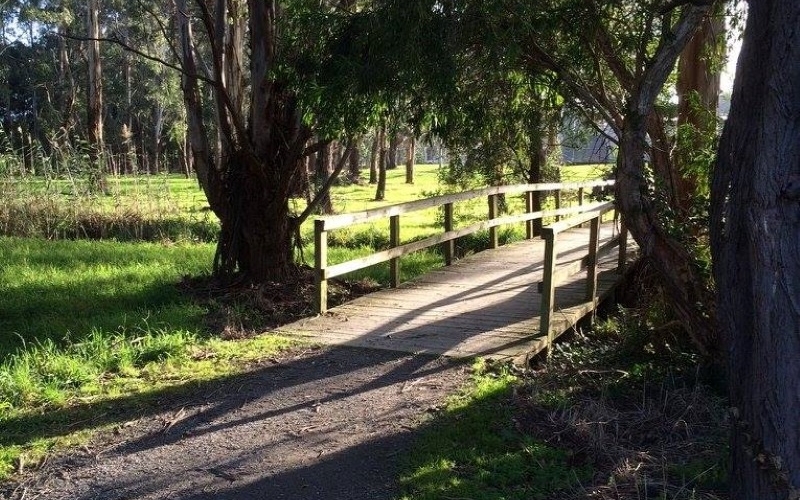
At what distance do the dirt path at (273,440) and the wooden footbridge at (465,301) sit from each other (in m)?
0.72

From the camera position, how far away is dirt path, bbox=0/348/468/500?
4.61m

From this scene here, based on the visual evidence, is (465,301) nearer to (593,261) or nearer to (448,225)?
(593,261)

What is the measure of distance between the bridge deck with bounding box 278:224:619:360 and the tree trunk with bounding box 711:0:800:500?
10.1ft

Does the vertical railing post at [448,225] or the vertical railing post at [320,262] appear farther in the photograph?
the vertical railing post at [448,225]

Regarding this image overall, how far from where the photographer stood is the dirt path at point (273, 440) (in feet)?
15.1

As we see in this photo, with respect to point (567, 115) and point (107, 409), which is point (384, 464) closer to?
point (107, 409)

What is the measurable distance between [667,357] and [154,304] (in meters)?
5.77

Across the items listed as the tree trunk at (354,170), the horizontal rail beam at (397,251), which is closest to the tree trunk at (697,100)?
the horizontal rail beam at (397,251)

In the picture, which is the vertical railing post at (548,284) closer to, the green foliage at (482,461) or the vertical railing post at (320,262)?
the green foliage at (482,461)

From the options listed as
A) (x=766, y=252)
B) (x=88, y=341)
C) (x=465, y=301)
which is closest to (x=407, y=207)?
(x=465, y=301)

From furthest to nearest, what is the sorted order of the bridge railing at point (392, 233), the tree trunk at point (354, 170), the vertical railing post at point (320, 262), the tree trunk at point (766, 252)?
1. the tree trunk at point (354, 170)
2. the bridge railing at point (392, 233)
3. the vertical railing post at point (320, 262)
4. the tree trunk at point (766, 252)

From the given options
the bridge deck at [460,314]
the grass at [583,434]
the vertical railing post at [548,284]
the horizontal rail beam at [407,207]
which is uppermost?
the horizontal rail beam at [407,207]

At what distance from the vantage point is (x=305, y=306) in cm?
932

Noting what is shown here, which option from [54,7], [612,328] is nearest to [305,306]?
[612,328]
